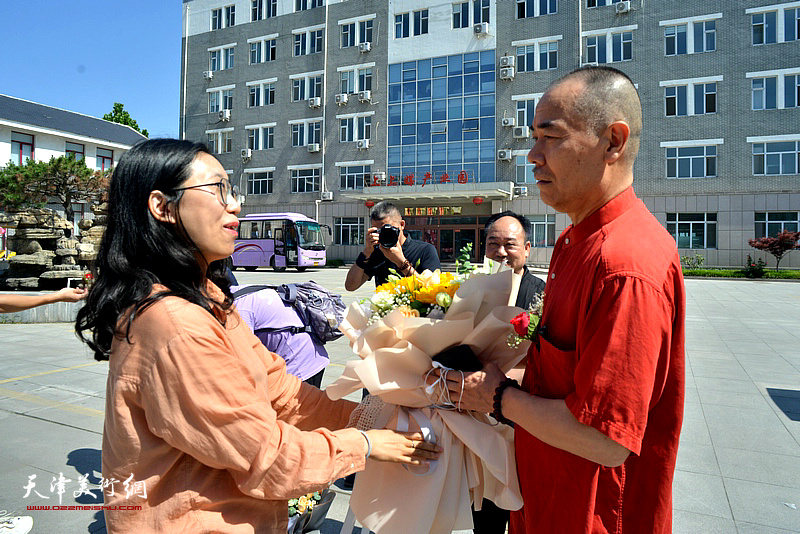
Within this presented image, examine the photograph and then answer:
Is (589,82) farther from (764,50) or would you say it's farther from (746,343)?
(764,50)

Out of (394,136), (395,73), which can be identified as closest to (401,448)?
(394,136)

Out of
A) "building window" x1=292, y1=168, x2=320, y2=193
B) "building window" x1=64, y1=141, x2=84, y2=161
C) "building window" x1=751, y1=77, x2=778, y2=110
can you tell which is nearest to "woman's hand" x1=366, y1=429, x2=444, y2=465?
"building window" x1=751, y1=77, x2=778, y2=110

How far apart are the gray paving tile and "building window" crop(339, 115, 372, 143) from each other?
28.8m

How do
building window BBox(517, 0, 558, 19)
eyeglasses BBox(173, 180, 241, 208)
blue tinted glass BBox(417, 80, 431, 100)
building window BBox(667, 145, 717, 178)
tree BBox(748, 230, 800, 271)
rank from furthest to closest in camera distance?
blue tinted glass BBox(417, 80, 431, 100)
building window BBox(517, 0, 558, 19)
building window BBox(667, 145, 717, 178)
tree BBox(748, 230, 800, 271)
eyeglasses BBox(173, 180, 241, 208)

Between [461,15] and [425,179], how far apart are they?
9.33m

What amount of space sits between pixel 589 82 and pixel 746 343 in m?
8.22

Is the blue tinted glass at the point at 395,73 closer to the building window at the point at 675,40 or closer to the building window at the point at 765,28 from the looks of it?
the building window at the point at 675,40

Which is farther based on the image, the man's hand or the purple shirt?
the purple shirt

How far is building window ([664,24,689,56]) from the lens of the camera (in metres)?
24.1

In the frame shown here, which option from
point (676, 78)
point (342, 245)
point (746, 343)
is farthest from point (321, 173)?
point (746, 343)

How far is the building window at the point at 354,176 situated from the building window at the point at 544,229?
1021 cm

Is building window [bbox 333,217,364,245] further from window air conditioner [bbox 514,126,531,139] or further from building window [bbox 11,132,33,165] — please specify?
building window [bbox 11,132,33,165]

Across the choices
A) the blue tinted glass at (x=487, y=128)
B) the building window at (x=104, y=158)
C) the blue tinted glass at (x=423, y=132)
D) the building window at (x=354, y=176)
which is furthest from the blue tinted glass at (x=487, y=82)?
the building window at (x=104, y=158)

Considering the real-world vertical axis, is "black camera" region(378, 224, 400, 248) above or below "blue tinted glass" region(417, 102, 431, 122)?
below
